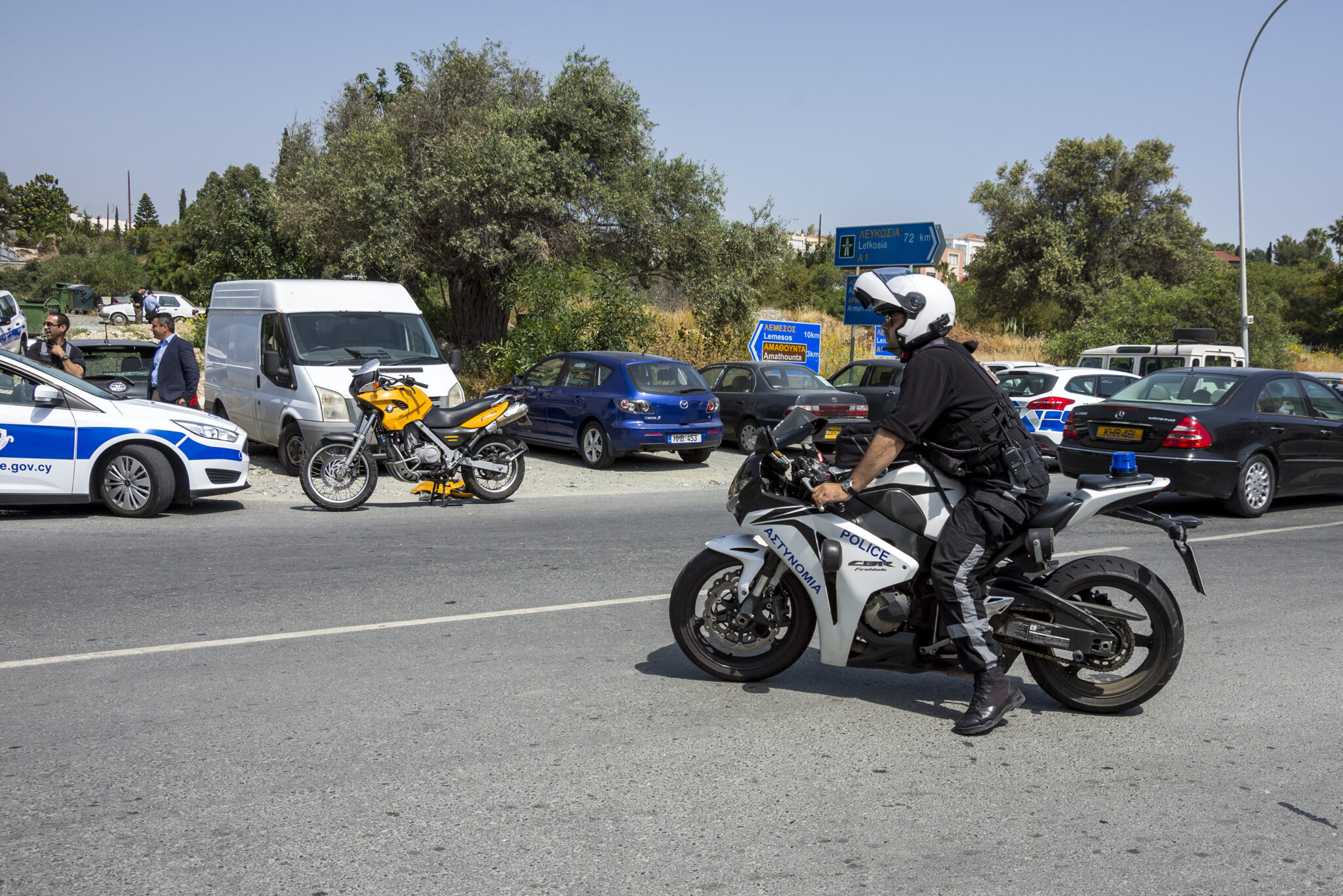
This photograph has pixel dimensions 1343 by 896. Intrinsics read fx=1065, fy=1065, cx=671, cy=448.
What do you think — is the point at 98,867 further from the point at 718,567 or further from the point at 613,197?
the point at 613,197

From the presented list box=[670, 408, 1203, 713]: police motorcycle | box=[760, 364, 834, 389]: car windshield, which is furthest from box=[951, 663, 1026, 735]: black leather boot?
box=[760, 364, 834, 389]: car windshield

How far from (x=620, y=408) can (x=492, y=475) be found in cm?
325

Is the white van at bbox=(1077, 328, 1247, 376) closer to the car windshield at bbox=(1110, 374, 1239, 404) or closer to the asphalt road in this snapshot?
the car windshield at bbox=(1110, 374, 1239, 404)

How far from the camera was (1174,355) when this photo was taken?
20.5 meters

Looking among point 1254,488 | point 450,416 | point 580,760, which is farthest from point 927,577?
point 1254,488

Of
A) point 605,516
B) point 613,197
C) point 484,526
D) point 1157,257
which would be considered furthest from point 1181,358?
point 1157,257

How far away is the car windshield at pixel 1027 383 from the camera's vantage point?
663 inches

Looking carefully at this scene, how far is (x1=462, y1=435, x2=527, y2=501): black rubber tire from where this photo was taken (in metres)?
11.2

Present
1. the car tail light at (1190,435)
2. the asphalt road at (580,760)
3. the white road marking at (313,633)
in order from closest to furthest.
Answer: the asphalt road at (580,760), the white road marking at (313,633), the car tail light at (1190,435)

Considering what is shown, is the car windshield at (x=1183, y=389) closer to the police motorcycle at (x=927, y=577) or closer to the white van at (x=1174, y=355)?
the police motorcycle at (x=927, y=577)

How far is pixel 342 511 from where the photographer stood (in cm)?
1042

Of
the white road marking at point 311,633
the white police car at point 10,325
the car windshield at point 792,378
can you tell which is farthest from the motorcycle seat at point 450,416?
the white police car at point 10,325

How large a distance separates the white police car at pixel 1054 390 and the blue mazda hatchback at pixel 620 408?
5.28m

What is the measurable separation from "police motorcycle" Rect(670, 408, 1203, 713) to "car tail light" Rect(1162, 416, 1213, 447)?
695 cm
